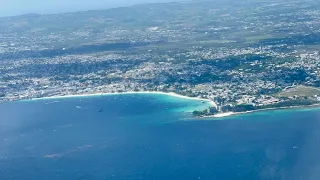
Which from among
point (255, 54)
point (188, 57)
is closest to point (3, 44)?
point (188, 57)

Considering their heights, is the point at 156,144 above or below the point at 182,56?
above

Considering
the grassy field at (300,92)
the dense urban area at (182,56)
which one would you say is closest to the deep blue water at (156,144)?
the dense urban area at (182,56)

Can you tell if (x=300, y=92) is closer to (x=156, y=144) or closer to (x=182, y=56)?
(x=156, y=144)

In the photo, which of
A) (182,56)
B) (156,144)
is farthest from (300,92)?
(182,56)

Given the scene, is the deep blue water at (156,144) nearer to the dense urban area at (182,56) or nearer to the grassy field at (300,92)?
the dense urban area at (182,56)

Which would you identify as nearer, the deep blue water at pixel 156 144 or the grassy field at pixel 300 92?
the deep blue water at pixel 156 144
